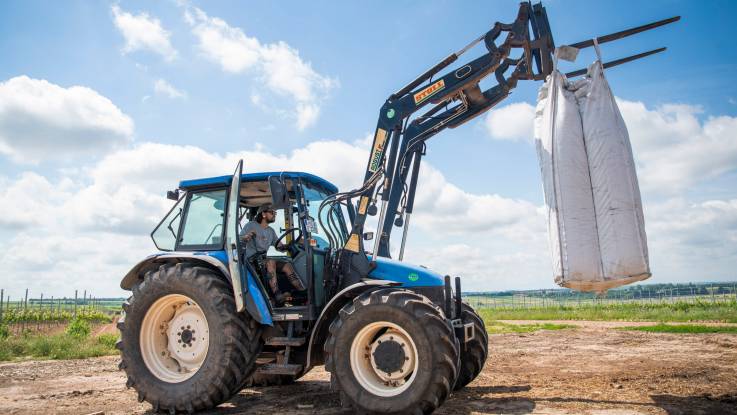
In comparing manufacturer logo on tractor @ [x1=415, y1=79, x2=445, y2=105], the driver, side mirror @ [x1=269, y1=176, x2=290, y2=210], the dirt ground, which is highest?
manufacturer logo on tractor @ [x1=415, y1=79, x2=445, y2=105]

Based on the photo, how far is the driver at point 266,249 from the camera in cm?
665

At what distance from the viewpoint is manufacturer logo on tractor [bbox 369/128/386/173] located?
7.04 meters

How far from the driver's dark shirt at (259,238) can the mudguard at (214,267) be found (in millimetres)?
400

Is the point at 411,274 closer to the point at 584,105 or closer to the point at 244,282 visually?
the point at 244,282

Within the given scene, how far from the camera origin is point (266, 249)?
6918mm

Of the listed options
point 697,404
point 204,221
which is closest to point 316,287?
point 204,221

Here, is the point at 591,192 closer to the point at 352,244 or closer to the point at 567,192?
the point at 567,192

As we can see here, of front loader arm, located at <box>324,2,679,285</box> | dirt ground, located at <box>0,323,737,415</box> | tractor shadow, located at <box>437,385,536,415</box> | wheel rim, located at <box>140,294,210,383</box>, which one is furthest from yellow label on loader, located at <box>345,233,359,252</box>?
tractor shadow, located at <box>437,385,536,415</box>

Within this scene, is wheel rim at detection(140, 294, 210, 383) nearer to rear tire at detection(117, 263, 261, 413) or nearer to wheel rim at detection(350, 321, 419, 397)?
rear tire at detection(117, 263, 261, 413)

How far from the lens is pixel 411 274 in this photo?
6340mm

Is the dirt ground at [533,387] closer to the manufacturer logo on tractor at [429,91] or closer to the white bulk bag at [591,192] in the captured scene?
the white bulk bag at [591,192]

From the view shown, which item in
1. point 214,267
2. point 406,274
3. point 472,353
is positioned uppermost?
point 214,267

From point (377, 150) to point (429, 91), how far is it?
106cm

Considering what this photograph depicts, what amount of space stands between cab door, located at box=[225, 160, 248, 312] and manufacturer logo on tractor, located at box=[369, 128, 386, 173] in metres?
1.71
